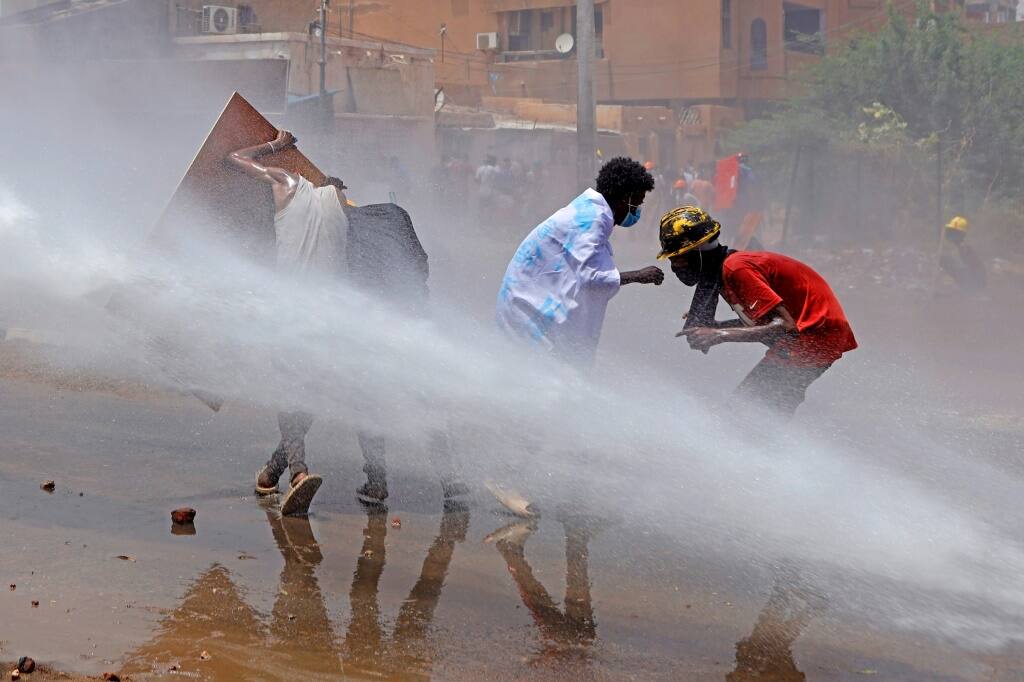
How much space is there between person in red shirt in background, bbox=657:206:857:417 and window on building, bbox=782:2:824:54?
136ft

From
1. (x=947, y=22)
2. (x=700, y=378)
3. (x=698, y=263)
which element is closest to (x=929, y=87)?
(x=947, y=22)

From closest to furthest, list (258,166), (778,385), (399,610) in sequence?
(399,610) < (778,385) < (258,166)

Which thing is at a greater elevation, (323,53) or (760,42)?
(323,53)

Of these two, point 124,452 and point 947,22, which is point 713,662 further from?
point 947,22

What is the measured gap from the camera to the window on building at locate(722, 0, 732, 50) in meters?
42.1

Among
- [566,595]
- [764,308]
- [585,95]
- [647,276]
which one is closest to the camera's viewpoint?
[566,595]

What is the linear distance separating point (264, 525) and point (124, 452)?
163 centimetres

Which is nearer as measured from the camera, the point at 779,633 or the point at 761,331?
the point at 779,633

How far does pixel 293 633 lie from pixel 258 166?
2542 mm

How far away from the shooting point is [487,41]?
152 ft

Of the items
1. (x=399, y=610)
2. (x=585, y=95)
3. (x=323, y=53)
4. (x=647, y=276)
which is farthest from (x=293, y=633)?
(x=323, y=53)

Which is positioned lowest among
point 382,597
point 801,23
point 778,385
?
point 382,597

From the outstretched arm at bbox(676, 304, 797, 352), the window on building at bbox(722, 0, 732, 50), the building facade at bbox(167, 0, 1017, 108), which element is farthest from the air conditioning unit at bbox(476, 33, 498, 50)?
the outstretched arm at bbox(676, 304, 797, 352)

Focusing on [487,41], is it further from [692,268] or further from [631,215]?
[692,268]
